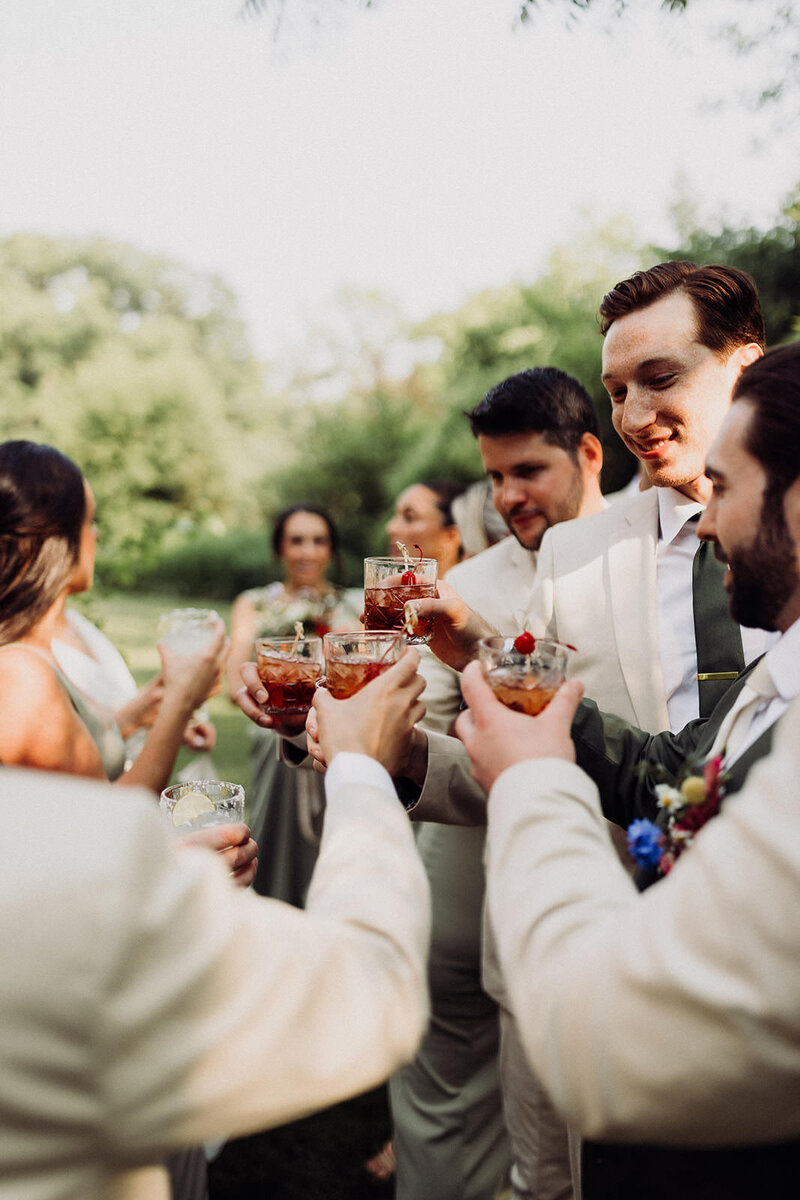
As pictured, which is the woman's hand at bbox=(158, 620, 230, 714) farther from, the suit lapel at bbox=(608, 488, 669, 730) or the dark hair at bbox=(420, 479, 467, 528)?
the dark hair at bbox=(420, 479, 467, 528)

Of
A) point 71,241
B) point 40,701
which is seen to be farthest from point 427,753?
point 71,241

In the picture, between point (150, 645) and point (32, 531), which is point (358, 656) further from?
A: point (150, 645)

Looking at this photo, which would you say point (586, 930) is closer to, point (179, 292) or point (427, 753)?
point (427, 753)

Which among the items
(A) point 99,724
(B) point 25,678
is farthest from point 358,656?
(A) point 99,724

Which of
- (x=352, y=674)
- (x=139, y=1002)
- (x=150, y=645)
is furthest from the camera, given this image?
(x=150, y=645)

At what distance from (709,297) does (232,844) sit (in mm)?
2473

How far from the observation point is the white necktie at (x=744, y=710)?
188cm

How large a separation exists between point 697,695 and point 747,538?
122cm

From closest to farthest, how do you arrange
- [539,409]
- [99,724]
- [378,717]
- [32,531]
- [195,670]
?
[378,717]
[32,531]
[99,724]
[195,670]
[539,409]

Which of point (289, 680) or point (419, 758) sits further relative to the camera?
point (289, 680)

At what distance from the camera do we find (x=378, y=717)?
1.96 meters

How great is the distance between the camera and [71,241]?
140 feet

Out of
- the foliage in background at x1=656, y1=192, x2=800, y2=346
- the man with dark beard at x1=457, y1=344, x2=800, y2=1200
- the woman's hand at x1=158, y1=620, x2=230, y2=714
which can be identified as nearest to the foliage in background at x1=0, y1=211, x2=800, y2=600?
the foliage in background at x1=656, y1=192, x2=800, y2=346

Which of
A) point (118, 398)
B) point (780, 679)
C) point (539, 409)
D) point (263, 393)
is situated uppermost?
point (263, 393)
